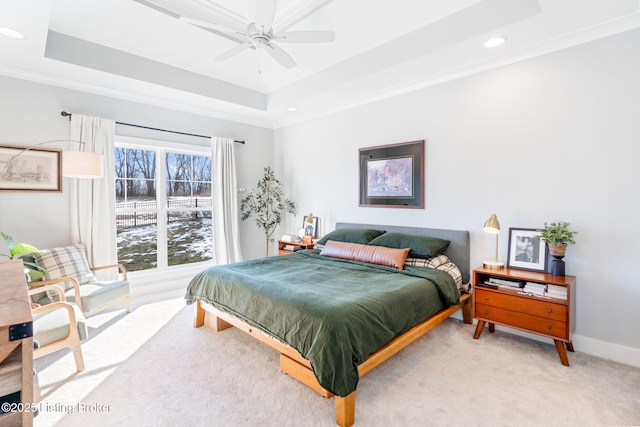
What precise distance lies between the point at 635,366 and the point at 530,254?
3.58ft

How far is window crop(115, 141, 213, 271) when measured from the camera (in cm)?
426

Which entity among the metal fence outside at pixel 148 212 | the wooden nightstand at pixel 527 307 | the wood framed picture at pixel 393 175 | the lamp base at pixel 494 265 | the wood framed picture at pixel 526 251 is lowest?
the wooden nightstand at pixel 527 307

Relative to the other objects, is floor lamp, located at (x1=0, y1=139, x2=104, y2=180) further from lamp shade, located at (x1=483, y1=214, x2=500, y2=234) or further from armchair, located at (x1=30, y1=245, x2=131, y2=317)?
lamp shade, located at (x1=483, y1=214, x2=500, y2=234)

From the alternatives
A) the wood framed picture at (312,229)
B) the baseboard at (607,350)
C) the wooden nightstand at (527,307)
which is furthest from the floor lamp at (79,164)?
the baseboard at (607,350)

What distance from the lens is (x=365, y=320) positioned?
2037 millimetres

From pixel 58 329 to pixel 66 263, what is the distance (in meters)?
1.23

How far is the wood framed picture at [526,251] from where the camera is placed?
286 centimetres

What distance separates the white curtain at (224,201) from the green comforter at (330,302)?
159cm

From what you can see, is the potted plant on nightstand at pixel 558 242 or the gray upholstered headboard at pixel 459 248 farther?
the gray upholstered headboard at pixel 459 248

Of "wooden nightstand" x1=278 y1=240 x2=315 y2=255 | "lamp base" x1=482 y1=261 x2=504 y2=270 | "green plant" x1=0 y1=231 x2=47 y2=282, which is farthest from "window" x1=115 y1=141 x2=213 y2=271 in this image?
"lamp base" x1=482 y1=261 x2=504 y2=270

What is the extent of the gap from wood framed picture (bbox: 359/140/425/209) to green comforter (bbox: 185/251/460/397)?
1099 mm

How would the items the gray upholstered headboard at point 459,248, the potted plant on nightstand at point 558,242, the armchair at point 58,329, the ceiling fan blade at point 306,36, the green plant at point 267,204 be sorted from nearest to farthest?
the armchair at point 58,329, the ceiling fan blade at point 306,36, the potted plant on nightstand at point 558,242, the gray upholstered headboard at point 459,248, the green plant at point 267,204

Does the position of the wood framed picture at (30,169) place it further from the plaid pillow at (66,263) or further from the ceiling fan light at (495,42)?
the ceiling fan light at (495,42)

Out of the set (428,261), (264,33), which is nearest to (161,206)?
(264,33)
